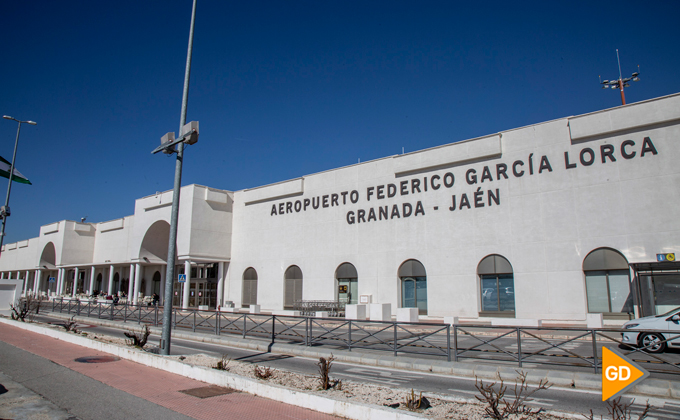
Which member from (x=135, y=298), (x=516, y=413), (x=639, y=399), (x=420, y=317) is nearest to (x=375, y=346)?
(x=639, y=399)

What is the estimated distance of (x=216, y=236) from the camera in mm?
39812

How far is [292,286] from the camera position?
3509 centimetres

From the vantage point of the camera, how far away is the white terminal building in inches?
854

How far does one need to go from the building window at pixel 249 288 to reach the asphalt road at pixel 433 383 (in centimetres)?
2293

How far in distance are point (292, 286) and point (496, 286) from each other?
53.8 feet

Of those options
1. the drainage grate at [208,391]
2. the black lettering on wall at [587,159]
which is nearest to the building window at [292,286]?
the black lettering on wall at [587,159]

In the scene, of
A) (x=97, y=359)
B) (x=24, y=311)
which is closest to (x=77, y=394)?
(x=97, y=359)

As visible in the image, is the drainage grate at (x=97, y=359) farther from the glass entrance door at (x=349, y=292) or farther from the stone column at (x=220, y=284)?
the stone column at (x=220, y=284)

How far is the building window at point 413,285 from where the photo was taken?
28.2 m

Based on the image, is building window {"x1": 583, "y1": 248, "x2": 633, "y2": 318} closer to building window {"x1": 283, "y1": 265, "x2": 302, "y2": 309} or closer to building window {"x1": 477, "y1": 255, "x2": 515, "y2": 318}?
building window {"x1": 477, "y1": 255, "x2": 515, "y2": 318}

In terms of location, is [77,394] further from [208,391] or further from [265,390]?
[265,390]

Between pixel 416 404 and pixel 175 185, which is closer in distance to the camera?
pixel 416 404

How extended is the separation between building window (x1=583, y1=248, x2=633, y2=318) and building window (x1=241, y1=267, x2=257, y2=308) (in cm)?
2584

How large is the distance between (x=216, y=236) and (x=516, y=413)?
120 feet
